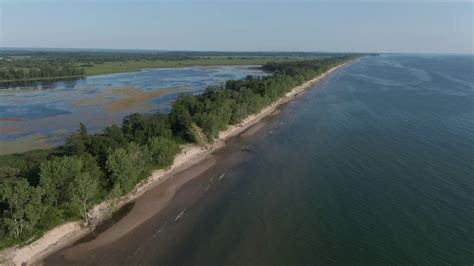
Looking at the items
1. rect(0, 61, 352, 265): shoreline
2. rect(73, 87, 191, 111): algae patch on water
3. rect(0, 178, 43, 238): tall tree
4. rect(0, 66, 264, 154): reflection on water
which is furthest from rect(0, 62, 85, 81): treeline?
rect(0, 178, 43, 238): tall tree

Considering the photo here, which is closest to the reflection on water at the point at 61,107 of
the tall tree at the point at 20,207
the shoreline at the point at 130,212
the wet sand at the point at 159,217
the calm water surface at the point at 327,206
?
the shoreline at the point at 130,212

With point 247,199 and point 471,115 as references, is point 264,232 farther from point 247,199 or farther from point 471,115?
point 471,115

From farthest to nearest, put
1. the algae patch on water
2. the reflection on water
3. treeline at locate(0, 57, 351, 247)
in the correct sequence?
the algae patch on water, the reflection on water, treeline at locate(0, 57, 351, 247)

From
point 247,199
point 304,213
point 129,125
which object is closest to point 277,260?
point 304,213

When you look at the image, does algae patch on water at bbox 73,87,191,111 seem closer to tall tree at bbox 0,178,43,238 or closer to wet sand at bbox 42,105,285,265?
wet sand at bbox 42,105,285,265

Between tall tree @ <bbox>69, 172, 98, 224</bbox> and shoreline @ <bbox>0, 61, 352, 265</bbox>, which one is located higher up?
tall tree @ <bbox>69, 172, 98, 224</bbox>
